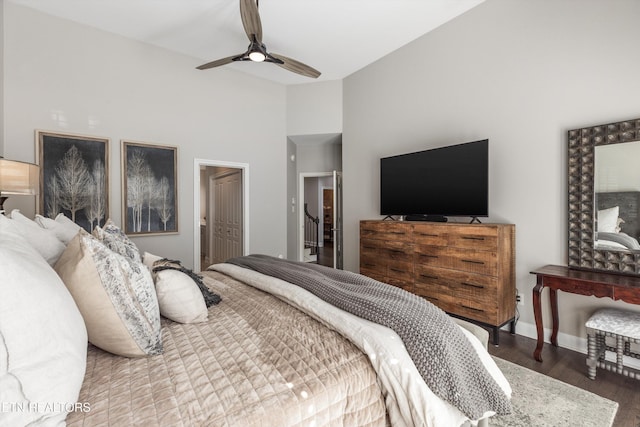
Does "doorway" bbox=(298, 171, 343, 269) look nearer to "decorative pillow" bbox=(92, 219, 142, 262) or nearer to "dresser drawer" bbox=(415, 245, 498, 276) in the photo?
"dresser drawer" bbox=(415, 245, 498, 276)

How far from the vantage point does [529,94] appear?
2.81 metres

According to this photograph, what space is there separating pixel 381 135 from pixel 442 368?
11.9 feet

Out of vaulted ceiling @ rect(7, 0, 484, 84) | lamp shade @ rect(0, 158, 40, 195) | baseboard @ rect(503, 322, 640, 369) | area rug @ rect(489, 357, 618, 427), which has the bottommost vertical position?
area rug @ rect(489, 357, 618, 427)

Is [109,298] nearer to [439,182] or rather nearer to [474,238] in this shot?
[474,238]

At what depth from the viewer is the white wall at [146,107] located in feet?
10.2

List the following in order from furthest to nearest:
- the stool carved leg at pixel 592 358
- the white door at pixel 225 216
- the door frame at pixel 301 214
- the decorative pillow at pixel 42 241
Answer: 1. the door frame at pixel 301 214
2. the white door at pixel 225 216
3. the stool carved leg at pixel 592 358
4. the decorative pillow at pixel 42 241

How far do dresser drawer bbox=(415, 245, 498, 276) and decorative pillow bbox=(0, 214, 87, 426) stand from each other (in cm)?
279

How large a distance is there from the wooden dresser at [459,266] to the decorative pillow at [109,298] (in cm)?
257

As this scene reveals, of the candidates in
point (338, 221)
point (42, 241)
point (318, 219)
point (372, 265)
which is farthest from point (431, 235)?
point (318, 219)

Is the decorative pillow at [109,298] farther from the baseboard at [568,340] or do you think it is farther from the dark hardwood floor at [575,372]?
the baseboard at [568,340]

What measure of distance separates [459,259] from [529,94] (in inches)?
66.2

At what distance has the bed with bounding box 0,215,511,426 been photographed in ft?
2.32

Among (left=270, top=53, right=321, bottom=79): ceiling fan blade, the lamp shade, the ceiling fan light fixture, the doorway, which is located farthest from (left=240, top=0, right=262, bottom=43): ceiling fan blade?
the doorway

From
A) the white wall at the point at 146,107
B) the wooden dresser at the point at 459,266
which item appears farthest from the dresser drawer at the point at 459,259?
the white wall at the point at 146,107
